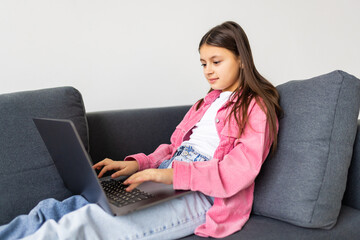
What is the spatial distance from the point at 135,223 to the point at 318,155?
0.52 meters

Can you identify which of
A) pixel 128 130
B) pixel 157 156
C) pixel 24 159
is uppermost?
pixel 24 159

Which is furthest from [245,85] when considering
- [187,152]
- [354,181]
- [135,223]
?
[135,223]

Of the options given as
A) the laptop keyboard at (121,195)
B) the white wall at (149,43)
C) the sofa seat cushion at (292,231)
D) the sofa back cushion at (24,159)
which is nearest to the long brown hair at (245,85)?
the sofa seat cushion at (292,231)

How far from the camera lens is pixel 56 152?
87cm

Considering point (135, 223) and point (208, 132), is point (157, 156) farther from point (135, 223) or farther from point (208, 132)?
point (135, 223)

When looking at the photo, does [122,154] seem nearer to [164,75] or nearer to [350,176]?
[164,75]

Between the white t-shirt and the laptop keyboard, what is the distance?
30 cm

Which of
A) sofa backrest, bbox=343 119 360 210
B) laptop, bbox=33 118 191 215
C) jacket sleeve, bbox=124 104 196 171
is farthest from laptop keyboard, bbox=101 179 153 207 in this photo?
sofa backrest, bbox=343 119 360 210

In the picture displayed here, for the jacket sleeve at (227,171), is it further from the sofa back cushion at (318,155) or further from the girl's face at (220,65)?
the girl's face at (220,65)

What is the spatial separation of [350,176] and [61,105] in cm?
99

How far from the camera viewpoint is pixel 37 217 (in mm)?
762

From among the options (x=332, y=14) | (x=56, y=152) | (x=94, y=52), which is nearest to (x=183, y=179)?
(x=56, y=152)

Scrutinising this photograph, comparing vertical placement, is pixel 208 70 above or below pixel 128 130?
above

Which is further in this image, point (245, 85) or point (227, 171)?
point (245, 85)
